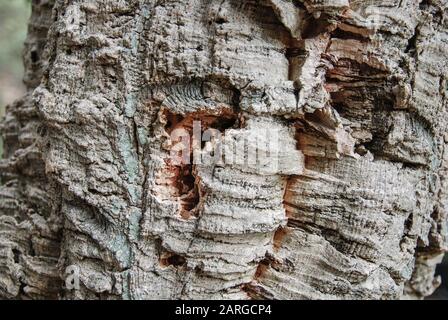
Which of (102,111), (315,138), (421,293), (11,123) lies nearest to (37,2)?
(11,123)

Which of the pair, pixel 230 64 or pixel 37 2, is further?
pixel 37 2

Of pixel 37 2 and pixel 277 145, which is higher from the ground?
pixel 37 2

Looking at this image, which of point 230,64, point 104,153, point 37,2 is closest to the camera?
point 230,64

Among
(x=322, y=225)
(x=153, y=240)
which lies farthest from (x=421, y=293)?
(x=153, y=240)

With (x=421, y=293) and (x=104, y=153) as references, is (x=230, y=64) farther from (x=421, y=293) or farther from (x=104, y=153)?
(x=421, y=293)

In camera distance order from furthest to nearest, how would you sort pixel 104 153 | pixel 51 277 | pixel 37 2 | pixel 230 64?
pixel 37 2, pixel 51 277, pixel 104 153, pixel 230 64
